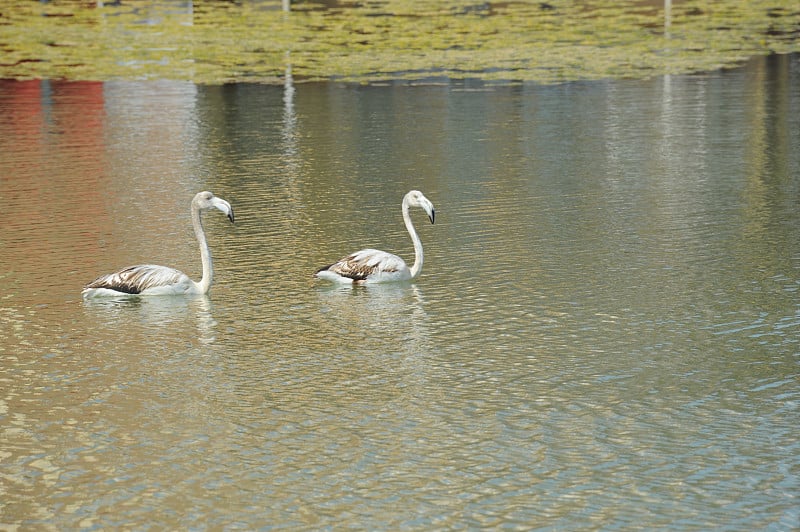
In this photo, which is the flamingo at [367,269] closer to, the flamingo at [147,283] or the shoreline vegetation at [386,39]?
the flamingo at [147,283]

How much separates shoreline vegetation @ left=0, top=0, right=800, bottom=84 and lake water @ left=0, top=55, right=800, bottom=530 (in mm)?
7387

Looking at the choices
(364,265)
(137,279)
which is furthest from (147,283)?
(364,265)

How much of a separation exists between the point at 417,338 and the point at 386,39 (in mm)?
20652

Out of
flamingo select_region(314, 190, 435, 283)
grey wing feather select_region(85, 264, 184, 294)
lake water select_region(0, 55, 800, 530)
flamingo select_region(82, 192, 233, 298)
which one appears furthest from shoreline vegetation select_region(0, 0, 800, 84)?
grey wing feather select_region(85, 264, 184, 294)

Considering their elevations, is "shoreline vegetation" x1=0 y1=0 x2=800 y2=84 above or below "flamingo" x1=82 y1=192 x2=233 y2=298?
above

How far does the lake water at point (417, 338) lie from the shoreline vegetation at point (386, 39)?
24.2ft

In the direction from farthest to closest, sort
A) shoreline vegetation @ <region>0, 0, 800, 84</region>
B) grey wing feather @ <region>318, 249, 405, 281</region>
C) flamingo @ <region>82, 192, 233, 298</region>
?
shoreline vegetation @ <region>0, 0, 800, 84</region> → grey wing feather @ <region>318, 249, 405, 281</region> → flamingo @ <region>82, 192, 233, 298</region>

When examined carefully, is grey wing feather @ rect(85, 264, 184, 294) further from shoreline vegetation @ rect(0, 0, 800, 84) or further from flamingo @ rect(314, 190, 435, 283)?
shoreline vegetation @ rect(0, 0, 800, 84)

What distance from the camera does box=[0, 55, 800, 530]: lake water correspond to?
20.8ft

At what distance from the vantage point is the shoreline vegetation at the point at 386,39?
24859mm

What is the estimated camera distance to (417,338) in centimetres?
891

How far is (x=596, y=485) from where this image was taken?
632 centimetres

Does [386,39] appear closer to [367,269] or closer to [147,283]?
[367,269]

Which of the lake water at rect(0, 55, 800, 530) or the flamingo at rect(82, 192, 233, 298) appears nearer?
the lake water at rect(0, 55, 800, 530)
